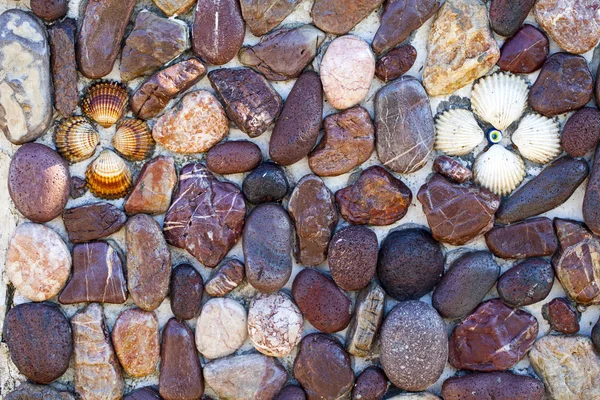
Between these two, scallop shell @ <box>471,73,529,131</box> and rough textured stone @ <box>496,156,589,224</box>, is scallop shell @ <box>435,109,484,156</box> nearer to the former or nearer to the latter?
scallop shell @ <box>471,73,529,131</box>

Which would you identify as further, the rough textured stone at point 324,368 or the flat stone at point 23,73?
the rough textured stone at point 324,368

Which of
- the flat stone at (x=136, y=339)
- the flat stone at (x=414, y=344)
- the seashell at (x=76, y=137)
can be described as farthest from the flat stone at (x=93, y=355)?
the flat stone at (x=414, y=344)

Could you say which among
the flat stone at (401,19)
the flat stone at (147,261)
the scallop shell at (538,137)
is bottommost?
the flat stone at (147,261)

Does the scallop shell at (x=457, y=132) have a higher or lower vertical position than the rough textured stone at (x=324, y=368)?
higher

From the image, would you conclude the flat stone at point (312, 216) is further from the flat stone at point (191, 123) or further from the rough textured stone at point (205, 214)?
the flat stone at point (191, 123)

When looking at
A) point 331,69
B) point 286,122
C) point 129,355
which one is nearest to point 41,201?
point 129,355

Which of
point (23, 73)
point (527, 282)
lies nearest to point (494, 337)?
point (527, 282)

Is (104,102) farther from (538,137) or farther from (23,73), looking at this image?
(538,137)

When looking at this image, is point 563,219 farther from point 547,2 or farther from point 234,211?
point 234,211
